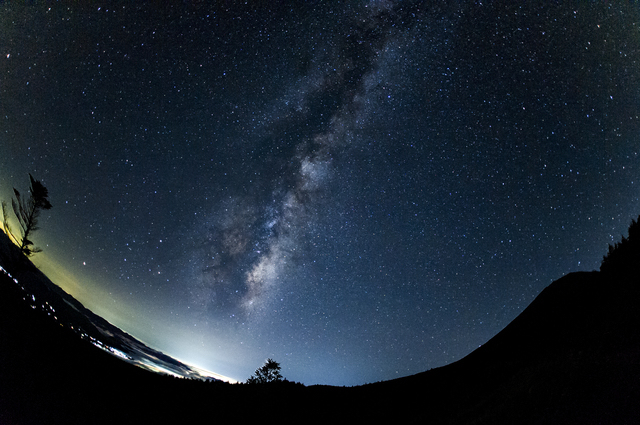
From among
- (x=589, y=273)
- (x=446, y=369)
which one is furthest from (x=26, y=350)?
(x=589, y=273)

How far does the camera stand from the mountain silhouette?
26.3 ft

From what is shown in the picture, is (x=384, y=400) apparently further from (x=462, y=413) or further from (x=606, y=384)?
(x=606, y=384)

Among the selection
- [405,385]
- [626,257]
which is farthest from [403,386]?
[626,257]

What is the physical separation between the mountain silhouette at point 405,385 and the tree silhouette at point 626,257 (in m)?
0.60

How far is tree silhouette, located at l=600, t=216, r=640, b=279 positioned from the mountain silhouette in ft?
1.97

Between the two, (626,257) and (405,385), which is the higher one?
(626,257)

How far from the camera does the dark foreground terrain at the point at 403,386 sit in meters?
8.01

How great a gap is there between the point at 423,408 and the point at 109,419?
14.8 m

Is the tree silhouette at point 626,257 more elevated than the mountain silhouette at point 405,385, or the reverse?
the tree silhouette at point 626,257

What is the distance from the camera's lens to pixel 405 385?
18516mm

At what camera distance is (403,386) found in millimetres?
18375

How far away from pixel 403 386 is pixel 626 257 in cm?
1746

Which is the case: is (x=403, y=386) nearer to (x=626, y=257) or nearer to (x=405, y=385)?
(x=405, y=385)

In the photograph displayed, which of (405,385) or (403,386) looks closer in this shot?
(403,386)
